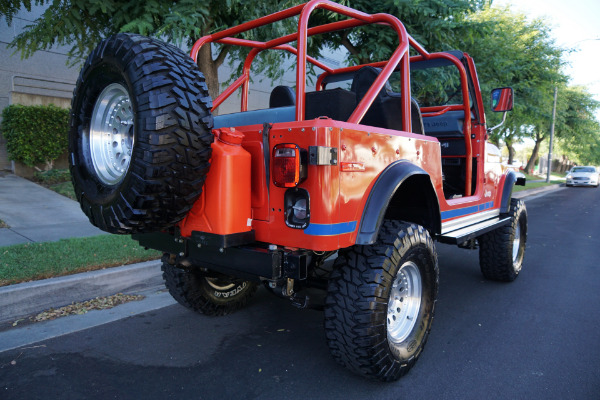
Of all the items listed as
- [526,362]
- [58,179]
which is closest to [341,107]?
[526,362]

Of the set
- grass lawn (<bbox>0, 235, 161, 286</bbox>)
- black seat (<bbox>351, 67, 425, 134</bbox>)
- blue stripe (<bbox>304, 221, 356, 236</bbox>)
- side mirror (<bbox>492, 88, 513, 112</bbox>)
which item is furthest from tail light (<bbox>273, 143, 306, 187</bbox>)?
side mirror (<bbox>492, 88, 513, 112</bbox>)

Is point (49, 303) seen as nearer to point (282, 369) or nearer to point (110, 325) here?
point (110, 325)

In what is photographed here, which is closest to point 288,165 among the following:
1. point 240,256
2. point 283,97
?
point 240,256

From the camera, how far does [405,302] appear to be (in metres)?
2.80

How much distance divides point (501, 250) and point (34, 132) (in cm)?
954

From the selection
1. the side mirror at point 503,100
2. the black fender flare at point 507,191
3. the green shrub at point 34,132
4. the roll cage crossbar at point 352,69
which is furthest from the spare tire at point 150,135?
the green shrub at point 34,132

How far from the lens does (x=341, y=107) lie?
2834mm

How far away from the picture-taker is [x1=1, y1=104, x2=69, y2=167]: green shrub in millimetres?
8969

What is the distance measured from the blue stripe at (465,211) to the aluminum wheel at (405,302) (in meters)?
0.70

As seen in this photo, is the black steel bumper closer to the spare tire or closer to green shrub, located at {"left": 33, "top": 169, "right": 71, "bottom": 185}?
the spare tire

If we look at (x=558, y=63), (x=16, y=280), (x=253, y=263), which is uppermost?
(x=558, y=63)

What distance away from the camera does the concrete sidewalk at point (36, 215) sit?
17.2ft

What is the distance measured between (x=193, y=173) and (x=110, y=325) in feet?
6.21

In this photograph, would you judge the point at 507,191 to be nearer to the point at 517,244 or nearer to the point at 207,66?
the point at 517,244
